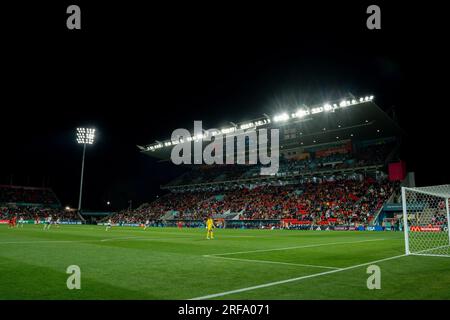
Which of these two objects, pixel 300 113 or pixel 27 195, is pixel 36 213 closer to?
pixel 27 195

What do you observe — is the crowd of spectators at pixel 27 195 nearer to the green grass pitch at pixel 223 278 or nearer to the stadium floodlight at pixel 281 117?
Answer: the stadium floodlight at pixel 281 117

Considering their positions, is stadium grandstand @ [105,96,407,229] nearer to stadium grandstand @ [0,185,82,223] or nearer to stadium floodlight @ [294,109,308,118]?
stadium floodlight @ [294,109,308,118]

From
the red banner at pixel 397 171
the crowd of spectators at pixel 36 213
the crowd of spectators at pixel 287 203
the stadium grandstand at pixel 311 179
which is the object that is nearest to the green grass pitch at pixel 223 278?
the stadium grandstand at pixel 311 179

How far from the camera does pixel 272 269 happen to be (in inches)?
380

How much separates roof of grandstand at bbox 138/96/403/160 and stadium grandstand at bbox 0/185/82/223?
113 ft

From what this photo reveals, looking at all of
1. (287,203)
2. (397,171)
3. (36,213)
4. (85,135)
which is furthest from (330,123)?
(36,213)

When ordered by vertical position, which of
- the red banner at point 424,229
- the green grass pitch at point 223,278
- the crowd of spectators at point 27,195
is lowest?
the red banner at point 424,229

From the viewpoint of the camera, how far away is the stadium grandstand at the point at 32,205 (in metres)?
73.0

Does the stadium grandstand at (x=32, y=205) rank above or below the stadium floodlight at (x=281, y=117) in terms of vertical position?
below

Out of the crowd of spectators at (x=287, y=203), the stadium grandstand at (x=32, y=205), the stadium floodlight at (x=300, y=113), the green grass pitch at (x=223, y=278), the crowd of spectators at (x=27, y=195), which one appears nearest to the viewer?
the green grass pitch at (x=223, y=278)

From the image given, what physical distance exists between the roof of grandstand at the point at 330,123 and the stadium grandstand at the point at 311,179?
10 centimetres

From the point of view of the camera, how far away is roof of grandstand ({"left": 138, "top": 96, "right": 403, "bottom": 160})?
43522 millimetres
